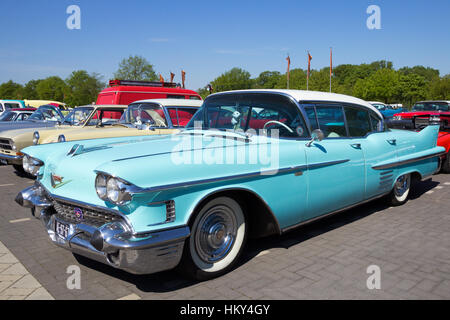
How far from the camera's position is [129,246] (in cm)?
249

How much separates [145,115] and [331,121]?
4.06 meters

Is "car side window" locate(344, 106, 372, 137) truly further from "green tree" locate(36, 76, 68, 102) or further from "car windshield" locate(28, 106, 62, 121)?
"green tree" locate(36, 76, 68, 102)

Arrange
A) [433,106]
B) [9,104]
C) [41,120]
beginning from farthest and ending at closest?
[9,104]
[433,106]
[41,120]

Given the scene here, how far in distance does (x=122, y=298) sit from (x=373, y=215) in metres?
3.58

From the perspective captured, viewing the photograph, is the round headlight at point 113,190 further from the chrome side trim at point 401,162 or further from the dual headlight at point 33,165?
the chrome side trim at point 401,162

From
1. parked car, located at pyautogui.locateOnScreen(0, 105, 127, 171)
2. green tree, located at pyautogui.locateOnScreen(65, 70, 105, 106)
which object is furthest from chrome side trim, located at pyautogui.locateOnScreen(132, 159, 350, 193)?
green tree, located at pyautogui.locateOnScreen(65, 70, 105, 106)

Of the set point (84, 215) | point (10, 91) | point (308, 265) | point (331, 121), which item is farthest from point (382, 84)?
point (10, 91)

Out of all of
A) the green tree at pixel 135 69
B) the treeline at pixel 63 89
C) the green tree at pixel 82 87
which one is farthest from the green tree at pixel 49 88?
the green tree at pixel 135 69

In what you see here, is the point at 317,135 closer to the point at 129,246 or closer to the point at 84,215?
the point at 129,246

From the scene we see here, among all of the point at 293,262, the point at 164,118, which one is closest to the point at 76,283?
the point at 293,262

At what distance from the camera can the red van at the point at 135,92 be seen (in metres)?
12.6

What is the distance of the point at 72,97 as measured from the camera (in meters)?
62.7

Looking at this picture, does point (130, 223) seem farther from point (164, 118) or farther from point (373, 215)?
point (164, 118)

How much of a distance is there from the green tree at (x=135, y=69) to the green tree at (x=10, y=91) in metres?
37.0
